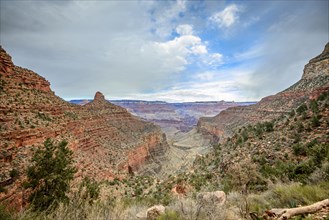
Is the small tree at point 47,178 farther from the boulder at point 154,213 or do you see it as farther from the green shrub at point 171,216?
the green shrub at point 171,216

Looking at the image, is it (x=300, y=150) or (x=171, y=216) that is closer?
(x=171, y=216)

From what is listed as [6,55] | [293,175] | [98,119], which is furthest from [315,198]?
[98,119]

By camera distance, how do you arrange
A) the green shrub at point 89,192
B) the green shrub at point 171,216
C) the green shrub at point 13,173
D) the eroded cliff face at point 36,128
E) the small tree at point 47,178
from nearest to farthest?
the green shrub at point 171,216 < the green shrub at point 89,192 < the small tree at point 47,178 < the green shrub at point 13,173 < the eroded cliff face at point 36,128

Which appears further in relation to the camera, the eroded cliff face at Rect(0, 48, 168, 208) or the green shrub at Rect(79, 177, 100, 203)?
the eroded cliff face at Rect(0, 48, 168, 208)

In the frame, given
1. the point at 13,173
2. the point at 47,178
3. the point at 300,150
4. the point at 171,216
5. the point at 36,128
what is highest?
the point at 300,150

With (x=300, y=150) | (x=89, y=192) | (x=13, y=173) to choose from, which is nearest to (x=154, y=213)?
(x=89, y=192)

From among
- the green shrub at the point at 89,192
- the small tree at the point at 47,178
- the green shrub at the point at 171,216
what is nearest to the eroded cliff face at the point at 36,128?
the small tree at the point at 47,178

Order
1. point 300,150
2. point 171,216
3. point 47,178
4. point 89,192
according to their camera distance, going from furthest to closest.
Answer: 1. point 300,150
2. point 47,178
3. point 89,192
4. point 171,216

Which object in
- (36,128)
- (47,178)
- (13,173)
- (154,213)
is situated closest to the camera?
(154,213)

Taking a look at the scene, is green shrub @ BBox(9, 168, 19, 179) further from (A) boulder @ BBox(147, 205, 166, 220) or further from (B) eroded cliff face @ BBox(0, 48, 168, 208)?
(A) boulder @ BBox(147, 205, 166, 220)

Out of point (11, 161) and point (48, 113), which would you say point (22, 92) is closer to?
point (48, 113)

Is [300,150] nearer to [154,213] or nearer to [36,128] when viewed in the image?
[154,213]

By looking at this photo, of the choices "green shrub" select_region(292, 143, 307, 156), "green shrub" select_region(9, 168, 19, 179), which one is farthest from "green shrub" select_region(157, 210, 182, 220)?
"green shrub" select_region(9, 168, 19, 179)

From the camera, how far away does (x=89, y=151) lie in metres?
36.5
